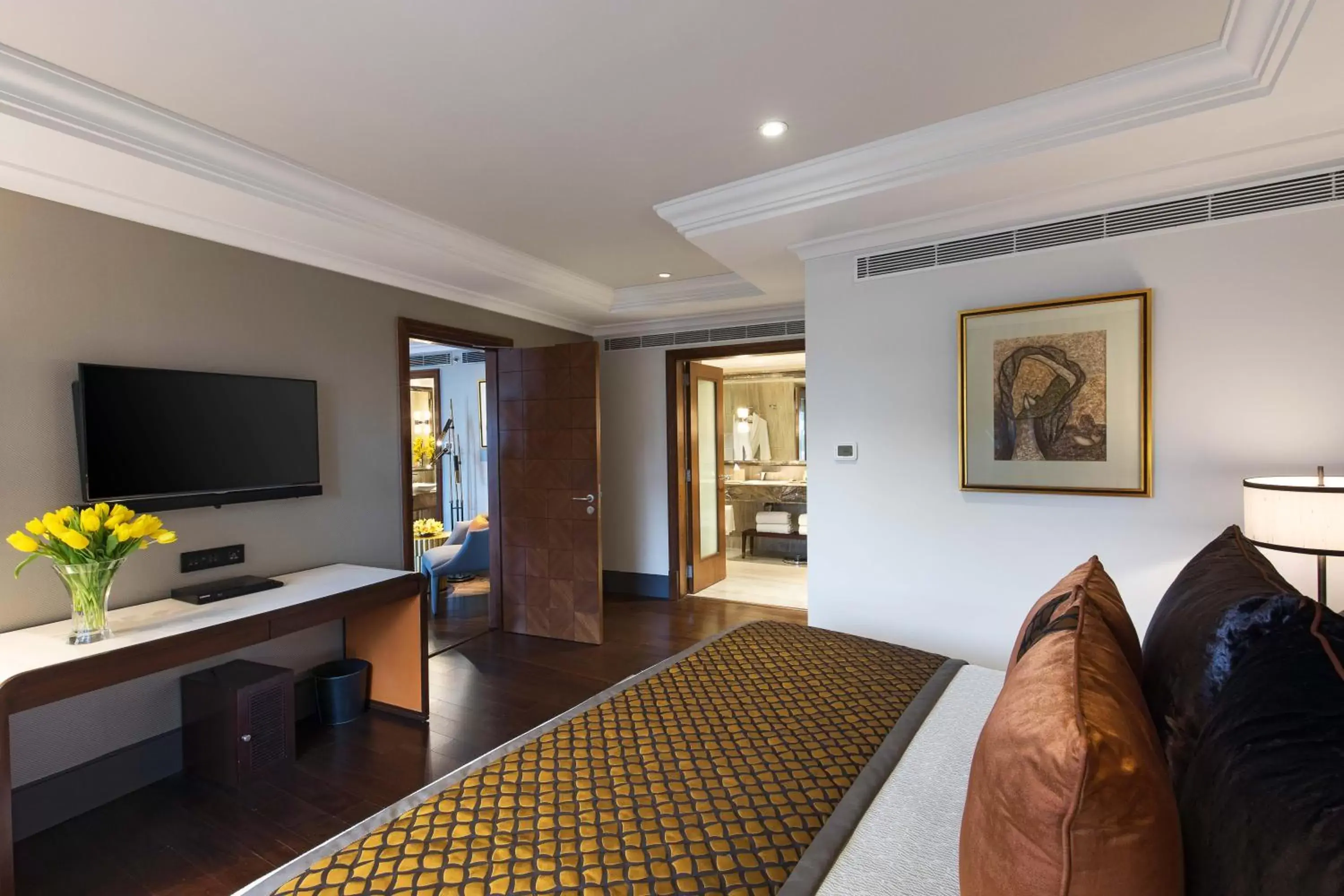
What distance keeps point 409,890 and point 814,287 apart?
3.14 m

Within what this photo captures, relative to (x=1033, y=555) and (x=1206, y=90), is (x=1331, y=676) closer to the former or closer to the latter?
(x=1206, y=90)

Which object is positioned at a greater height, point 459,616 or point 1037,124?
point 1037,124

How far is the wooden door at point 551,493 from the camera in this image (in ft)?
14.6

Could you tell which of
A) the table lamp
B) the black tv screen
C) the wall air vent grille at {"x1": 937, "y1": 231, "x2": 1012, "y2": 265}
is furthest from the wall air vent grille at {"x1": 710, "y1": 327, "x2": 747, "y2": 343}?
the table lamp

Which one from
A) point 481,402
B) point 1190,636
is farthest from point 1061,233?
point 481,402

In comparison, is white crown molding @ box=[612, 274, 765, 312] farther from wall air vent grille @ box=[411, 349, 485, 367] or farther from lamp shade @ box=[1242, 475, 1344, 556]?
lamp shade @ box=[1242, 475, 1344, 556]

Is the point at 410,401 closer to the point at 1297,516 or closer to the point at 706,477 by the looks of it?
the point at 706,477

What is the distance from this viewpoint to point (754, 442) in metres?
8.45

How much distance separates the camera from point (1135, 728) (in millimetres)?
816

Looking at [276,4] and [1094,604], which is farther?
[276,4]

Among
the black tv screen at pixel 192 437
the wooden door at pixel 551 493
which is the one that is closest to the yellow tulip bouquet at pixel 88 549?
the black tv screen at pixel 192 437

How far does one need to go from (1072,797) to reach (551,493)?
4115 mm

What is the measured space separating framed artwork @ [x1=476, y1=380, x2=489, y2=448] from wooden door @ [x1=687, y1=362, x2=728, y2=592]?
2.46 meters

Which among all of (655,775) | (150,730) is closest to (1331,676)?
(655,775)
